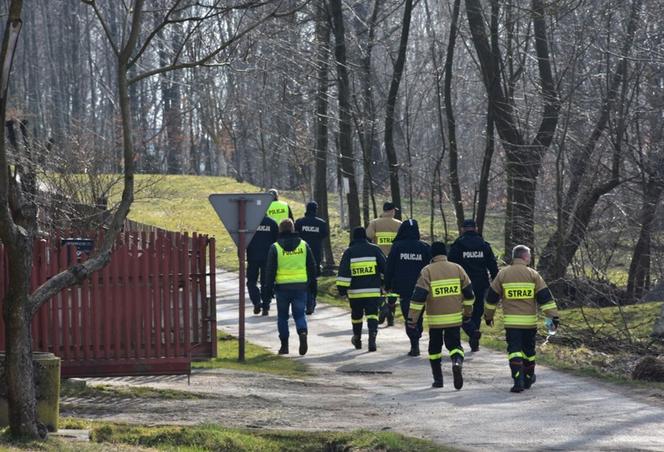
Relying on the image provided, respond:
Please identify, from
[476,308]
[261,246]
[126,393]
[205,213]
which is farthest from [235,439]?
[205,213]

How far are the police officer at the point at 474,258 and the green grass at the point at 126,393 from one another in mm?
4992

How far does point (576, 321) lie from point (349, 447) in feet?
35.4

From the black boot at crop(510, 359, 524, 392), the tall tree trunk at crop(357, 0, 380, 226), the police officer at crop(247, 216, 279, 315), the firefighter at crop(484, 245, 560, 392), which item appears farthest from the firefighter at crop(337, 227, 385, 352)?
the tall tree trunk at crop(357, 0, 380, 226)

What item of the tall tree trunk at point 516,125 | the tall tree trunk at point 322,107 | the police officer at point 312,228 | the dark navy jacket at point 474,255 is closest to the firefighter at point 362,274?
the dark navy jacket at point 474,255

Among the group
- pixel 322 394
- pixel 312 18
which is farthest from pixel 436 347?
pixel 312 18

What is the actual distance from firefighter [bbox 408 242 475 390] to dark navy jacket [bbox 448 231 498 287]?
100.0 inches

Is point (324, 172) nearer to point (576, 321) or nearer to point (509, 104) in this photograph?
point (509, 104)

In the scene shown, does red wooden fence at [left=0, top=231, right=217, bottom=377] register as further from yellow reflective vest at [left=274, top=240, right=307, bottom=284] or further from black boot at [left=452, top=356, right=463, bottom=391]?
black boot at [left=452, top=356, right=463, bottom=391]

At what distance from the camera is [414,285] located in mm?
17781

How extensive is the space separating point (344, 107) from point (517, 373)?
16513 mm

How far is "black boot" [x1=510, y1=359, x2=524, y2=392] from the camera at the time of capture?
14055 mm

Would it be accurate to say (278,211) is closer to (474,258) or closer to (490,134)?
(474,258)

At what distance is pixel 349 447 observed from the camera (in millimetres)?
10953

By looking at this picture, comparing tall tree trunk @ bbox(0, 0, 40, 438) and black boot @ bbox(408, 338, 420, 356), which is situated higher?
tall tree trunk @ bbox(0, 0, 40, 438)
